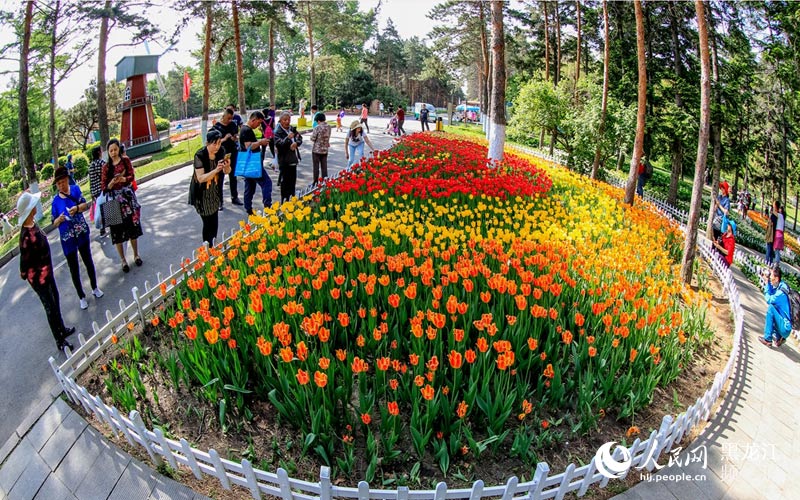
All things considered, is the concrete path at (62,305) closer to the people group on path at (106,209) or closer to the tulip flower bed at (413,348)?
the people group on path at (106,209)

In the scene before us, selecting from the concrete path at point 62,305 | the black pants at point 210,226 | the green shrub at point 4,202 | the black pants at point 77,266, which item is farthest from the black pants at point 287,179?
the green shrub at point 4,202

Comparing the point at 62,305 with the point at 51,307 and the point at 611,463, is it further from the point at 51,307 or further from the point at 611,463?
the point at 611,463

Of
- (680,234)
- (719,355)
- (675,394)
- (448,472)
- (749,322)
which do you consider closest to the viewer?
(448,472)

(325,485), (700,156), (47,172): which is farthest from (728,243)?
(47,172)

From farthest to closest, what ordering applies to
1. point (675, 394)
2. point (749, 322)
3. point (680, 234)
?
point (680, 234)
point (749, 322)
point (675, 394)

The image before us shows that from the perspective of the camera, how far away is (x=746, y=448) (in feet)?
13.7

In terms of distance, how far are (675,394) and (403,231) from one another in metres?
3.29

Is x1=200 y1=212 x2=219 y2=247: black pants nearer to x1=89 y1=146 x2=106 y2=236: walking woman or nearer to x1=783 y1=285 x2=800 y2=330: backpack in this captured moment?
x1=89 y1=146 x2=106 y2=236: walking woman

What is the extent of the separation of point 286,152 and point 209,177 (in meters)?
2.90

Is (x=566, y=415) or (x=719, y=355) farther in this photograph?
(x=719, y=355)

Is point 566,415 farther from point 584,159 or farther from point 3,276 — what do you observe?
point 584,159

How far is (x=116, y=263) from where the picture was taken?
273 inches

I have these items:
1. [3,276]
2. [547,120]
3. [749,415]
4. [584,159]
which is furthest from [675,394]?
[547,120]

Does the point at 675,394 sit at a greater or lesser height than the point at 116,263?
lesser
